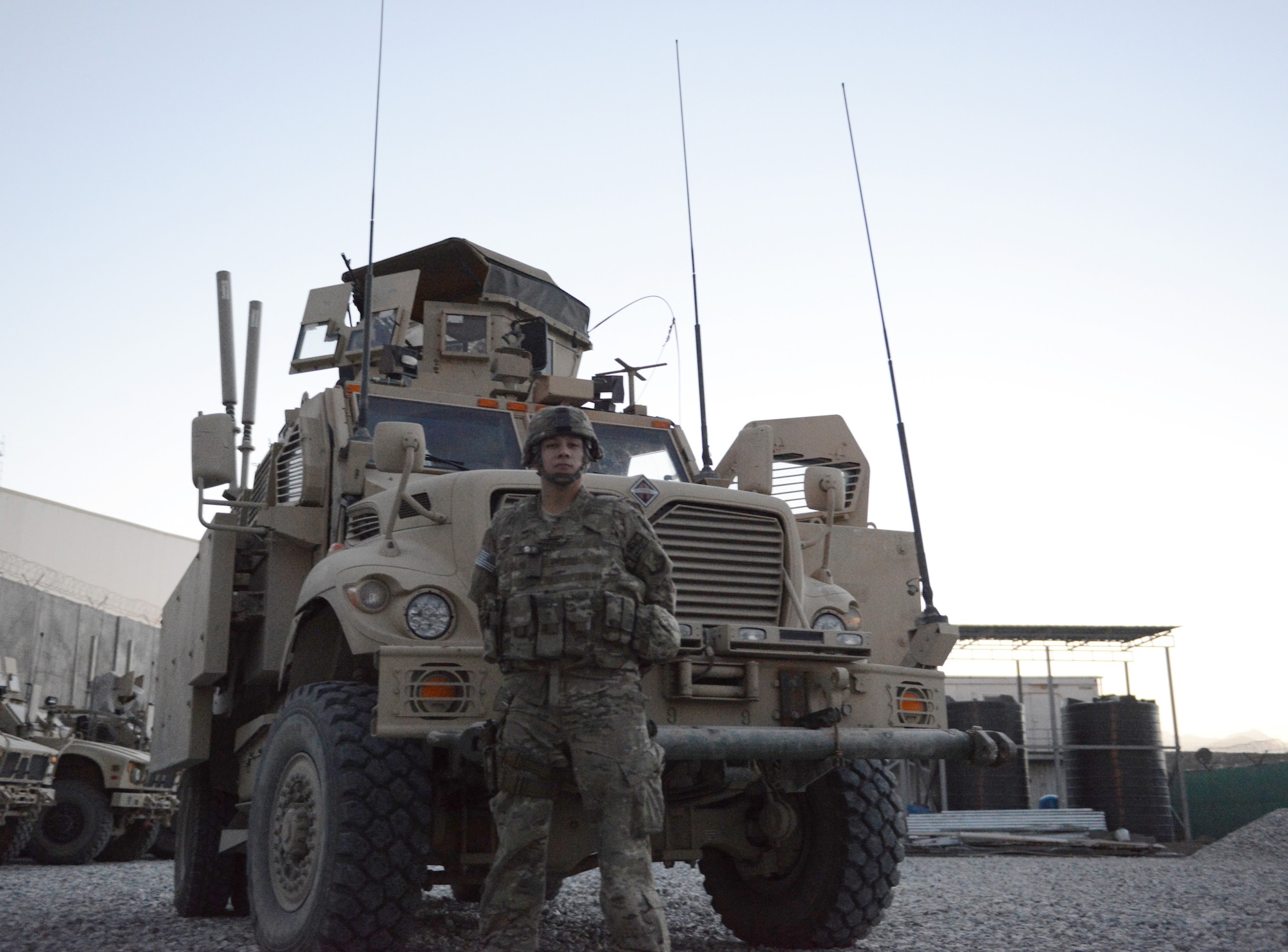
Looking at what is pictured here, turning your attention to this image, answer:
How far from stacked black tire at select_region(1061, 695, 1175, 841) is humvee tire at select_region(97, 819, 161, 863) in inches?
493

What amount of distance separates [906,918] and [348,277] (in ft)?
16.7

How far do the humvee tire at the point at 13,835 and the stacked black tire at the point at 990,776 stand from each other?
11897 millimetres

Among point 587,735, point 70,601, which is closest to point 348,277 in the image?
point 587,735

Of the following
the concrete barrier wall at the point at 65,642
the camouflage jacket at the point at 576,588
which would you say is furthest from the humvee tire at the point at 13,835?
the camouflage jacket at the point at 576,588

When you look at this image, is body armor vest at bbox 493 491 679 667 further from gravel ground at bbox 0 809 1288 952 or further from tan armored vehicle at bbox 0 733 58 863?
tan armored vehicle at bbox 0 733 58 863

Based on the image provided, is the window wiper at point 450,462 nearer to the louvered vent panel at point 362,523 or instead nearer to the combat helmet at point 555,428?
the louvered vent panel at point 362,523

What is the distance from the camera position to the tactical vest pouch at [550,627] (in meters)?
4.11

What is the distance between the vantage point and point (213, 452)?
19.5 ft

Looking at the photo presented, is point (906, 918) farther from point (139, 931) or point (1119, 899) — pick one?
point (139, 931)

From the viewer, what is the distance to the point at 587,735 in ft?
13.4

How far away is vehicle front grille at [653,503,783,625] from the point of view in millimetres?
5207

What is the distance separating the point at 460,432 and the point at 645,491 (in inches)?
68.1

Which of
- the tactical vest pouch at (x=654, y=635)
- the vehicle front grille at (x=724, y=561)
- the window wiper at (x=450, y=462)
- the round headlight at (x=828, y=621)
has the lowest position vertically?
the tactical vest pouch at (x=654, y=635)

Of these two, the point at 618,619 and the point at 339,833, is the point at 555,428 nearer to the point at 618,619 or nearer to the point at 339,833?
the point at 618,619
